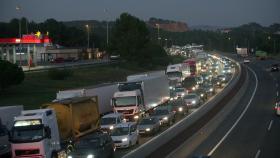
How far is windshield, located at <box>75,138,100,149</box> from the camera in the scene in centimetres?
2547

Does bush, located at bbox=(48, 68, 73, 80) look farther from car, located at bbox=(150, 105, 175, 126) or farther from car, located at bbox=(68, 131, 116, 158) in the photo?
car, located at bbox=(68, 131, 116, 158)

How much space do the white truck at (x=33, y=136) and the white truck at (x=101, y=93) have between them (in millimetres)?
10732

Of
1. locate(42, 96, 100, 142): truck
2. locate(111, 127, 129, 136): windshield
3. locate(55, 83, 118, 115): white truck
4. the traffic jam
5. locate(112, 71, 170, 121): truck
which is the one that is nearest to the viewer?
the traffic jam

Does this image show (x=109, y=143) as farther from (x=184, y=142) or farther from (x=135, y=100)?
(x=135, y=100)

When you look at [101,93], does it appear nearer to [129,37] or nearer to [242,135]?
[242,135]

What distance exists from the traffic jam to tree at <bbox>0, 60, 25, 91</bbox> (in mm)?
15273

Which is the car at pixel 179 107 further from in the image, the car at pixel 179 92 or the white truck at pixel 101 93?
the car at pixel 179 92

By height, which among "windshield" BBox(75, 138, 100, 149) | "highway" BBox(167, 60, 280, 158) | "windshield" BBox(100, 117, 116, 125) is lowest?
"highway" BBox(167, 60, 280, 158)

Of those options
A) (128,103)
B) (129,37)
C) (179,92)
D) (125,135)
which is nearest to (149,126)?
(125,135)

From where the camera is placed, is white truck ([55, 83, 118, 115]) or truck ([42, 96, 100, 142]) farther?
white truck ([55, 83, 118, 115])

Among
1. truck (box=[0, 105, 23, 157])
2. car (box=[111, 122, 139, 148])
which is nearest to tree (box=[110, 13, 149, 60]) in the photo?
car (box=[111, 122, 139, 148])

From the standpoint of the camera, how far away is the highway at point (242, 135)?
27.4m

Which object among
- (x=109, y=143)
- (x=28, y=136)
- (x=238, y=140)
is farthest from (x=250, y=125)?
(x=28, y=136)

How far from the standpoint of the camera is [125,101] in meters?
40.0
